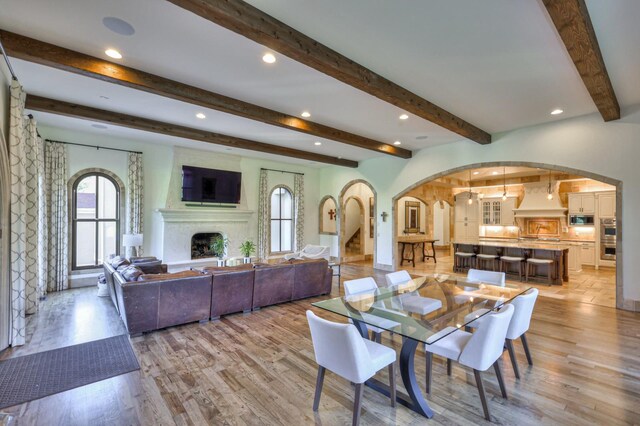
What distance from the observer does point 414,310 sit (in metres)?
2.75

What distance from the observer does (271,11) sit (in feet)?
8.54

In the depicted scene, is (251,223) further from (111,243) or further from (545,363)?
(545,363)

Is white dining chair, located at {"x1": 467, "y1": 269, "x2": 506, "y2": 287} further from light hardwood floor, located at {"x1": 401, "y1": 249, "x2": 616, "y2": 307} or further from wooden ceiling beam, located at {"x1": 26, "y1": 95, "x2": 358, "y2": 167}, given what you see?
wooden ceiling beam, located at {"x1": 26, "y1": 95, "x2": 358, "y2": 167}

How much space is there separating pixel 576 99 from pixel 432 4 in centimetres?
367

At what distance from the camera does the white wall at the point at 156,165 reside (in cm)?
649

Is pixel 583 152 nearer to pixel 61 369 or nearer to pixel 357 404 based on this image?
pixel 357 404

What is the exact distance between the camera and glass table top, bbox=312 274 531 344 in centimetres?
236

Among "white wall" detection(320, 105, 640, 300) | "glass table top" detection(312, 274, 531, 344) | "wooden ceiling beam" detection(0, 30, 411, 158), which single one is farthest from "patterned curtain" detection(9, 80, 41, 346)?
"white wall" detection(320, 105, 640, 300)

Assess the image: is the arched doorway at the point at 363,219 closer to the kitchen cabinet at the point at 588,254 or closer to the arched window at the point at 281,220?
the arched window at the point at 281,220

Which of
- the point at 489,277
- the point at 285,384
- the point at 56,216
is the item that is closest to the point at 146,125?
the point at 56,216

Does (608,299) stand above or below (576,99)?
below

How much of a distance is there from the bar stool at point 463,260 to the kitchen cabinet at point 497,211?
3746 mm

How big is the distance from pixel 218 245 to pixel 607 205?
1121 centimetres

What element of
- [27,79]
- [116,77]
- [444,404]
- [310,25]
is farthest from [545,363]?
[27,79]
